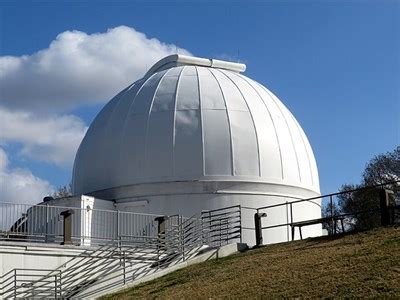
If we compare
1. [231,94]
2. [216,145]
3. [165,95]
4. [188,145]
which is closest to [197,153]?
[188,145]

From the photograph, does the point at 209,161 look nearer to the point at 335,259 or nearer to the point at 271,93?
the point at 271,93

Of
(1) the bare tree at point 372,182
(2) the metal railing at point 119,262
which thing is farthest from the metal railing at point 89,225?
(1) the bare tree at point 372,182

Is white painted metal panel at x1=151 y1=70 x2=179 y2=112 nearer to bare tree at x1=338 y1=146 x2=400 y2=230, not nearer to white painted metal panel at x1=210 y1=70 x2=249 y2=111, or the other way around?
white painted metal panel at x1=210 y1=70 x2=249 y2=111

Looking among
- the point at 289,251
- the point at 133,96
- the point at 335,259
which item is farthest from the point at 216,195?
the point at 335,259

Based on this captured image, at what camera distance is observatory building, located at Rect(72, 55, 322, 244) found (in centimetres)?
2912

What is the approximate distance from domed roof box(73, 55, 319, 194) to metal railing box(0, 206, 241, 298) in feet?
10.8

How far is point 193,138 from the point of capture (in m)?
29.6

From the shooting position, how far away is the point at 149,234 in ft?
87.8

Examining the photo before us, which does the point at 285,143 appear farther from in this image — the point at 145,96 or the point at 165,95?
the point at 145,96

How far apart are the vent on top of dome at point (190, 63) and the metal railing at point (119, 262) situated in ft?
32.6

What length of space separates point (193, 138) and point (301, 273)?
1343cm

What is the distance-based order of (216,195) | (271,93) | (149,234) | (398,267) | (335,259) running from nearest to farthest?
(398,267), (335,259), (149,234), (216,195), (271,93)

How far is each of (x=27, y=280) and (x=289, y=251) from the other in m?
7.31

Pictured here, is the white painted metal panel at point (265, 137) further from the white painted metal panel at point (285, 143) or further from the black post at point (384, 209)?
the black post at point (384, 209)
